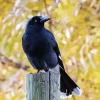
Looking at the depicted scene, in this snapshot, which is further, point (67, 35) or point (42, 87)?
point (67, 35)

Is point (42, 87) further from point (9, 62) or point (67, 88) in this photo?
point (9, 62)

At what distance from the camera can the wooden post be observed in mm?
1479

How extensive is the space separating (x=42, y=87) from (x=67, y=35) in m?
1.48

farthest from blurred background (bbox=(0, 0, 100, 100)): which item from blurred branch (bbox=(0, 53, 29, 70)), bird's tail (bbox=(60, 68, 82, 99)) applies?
bird's tail (bbox=(60, 68, 82, 99))

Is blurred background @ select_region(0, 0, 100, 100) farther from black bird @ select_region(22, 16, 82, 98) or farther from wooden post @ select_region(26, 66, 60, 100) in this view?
wooden post @ select_region(26, 66, 60, 100)

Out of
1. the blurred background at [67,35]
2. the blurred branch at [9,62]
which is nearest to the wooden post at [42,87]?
the blurred background at [67,35]

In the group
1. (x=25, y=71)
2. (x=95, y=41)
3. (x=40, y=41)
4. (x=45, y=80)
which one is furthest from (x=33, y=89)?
(x=25, y=71)

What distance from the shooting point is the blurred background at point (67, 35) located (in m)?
2.94

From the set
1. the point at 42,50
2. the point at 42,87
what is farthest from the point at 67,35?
the point at 42,87

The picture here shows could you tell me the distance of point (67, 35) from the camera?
2945 mm

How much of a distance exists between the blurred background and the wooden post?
1.39 m

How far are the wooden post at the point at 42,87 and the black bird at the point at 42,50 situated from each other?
818mm

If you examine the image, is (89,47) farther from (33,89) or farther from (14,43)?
(33,89)

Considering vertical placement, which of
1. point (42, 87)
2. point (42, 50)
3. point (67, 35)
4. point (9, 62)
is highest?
point (42, 87)
